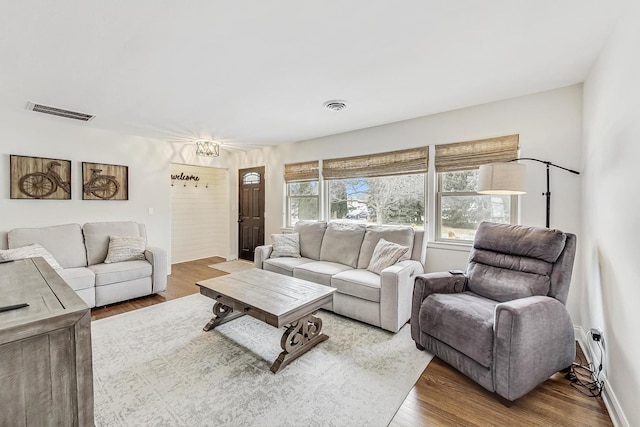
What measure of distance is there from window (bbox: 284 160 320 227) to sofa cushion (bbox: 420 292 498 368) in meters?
2.86

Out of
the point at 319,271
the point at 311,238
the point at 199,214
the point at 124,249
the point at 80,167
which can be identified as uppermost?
the point at 80,167

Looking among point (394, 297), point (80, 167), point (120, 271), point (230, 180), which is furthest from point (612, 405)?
point (230, 180)

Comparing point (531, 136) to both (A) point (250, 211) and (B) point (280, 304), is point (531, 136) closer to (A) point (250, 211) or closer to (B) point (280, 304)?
(B) point (280, 304)

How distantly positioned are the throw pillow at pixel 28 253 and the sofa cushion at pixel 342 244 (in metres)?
3.01

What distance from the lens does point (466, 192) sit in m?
3.35

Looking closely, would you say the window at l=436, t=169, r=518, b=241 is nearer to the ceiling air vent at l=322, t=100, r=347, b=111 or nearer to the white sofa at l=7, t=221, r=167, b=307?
the ceiling air vent at l=322, t=100, r=347, b=111

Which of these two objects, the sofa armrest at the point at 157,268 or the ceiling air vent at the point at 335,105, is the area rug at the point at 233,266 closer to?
the sofa armrest at the point at 157,268

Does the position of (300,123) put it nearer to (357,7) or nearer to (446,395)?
(357,7)

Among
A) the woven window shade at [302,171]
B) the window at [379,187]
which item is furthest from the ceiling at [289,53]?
the woven window shade at [302,171]

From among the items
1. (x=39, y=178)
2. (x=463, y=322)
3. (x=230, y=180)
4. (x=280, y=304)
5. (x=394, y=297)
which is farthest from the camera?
(x=230, y=180)

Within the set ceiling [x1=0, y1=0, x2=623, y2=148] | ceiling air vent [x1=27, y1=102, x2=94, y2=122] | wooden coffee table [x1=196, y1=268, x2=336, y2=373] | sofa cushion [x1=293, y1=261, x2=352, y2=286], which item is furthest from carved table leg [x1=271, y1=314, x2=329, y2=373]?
ceiling air vent [x1=27, y1=102, x2=94, y2=122]

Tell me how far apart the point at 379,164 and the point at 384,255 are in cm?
144

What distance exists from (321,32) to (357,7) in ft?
1.02

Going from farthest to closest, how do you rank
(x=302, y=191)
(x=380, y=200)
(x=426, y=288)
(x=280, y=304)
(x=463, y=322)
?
(x=302, y=191)
(x=380, y=200)
(x=426, y=288)
(x=280, y=304)
(x=463, y=322)
